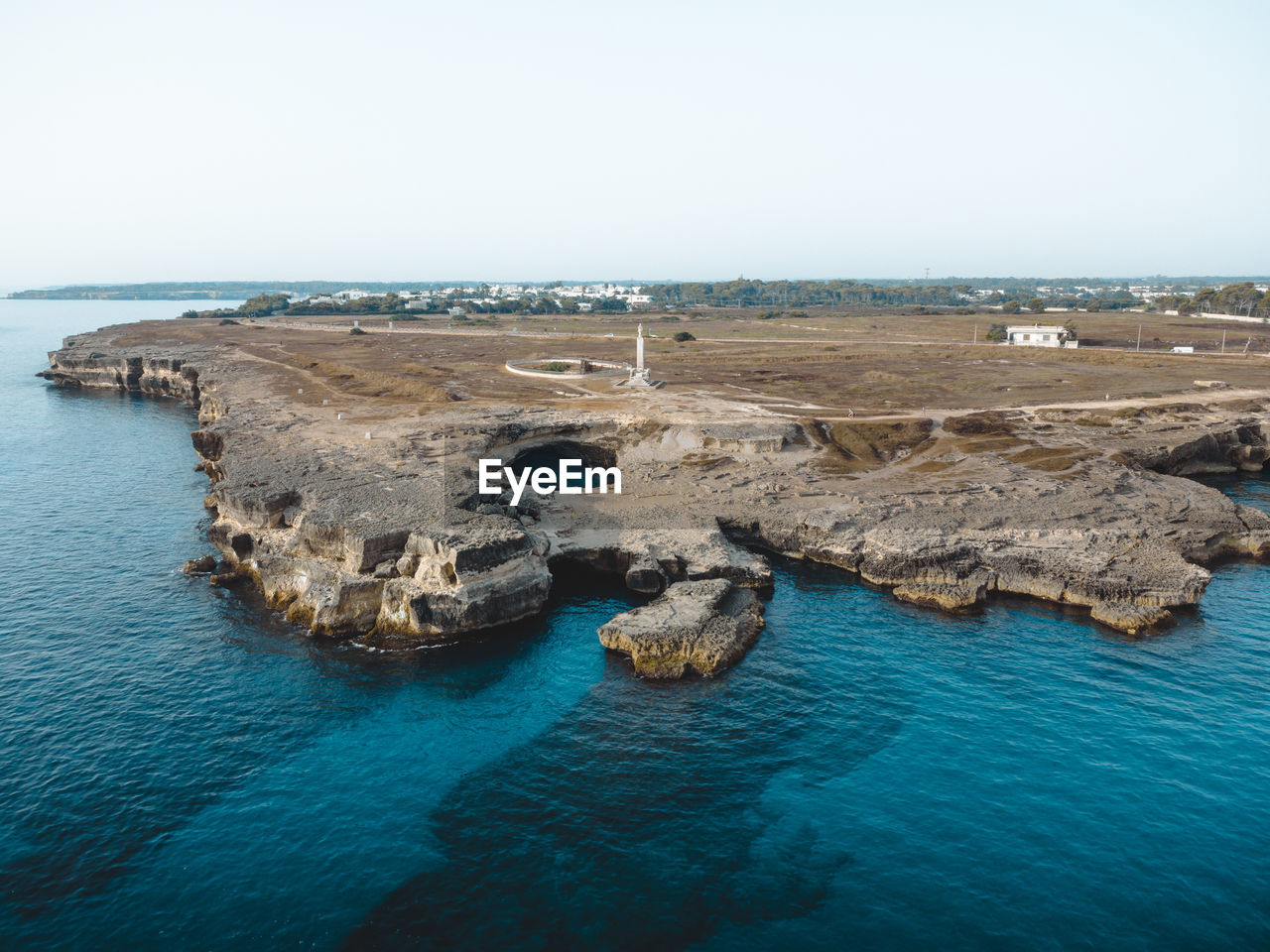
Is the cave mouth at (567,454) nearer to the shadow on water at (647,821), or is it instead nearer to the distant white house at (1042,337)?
the shadow on water at (647,821)

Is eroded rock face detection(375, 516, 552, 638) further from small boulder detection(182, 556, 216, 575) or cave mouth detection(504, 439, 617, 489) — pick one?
cave mouth detection(504, 439, 617, 489)

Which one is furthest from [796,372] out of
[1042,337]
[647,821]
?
[647,821]

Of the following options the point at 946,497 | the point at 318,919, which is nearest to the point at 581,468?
the point at 946,497

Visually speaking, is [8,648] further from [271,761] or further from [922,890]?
[922,890]

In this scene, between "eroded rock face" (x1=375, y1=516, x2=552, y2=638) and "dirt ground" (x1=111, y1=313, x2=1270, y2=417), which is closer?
"eroded rock face" (x1=375, y1=516, x2=552, y2=638)

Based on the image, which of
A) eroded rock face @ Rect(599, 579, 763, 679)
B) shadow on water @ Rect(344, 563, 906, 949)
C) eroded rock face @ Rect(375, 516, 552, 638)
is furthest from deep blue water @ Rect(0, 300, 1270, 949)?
eroded rock face @ Rect(375, 516, 552, 638)

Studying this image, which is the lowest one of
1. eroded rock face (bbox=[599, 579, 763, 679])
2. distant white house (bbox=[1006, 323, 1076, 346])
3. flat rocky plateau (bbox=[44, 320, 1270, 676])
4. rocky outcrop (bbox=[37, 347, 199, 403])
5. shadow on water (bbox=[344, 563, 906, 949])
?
shadow on water (bbox=[344, 563, 906, 949])
